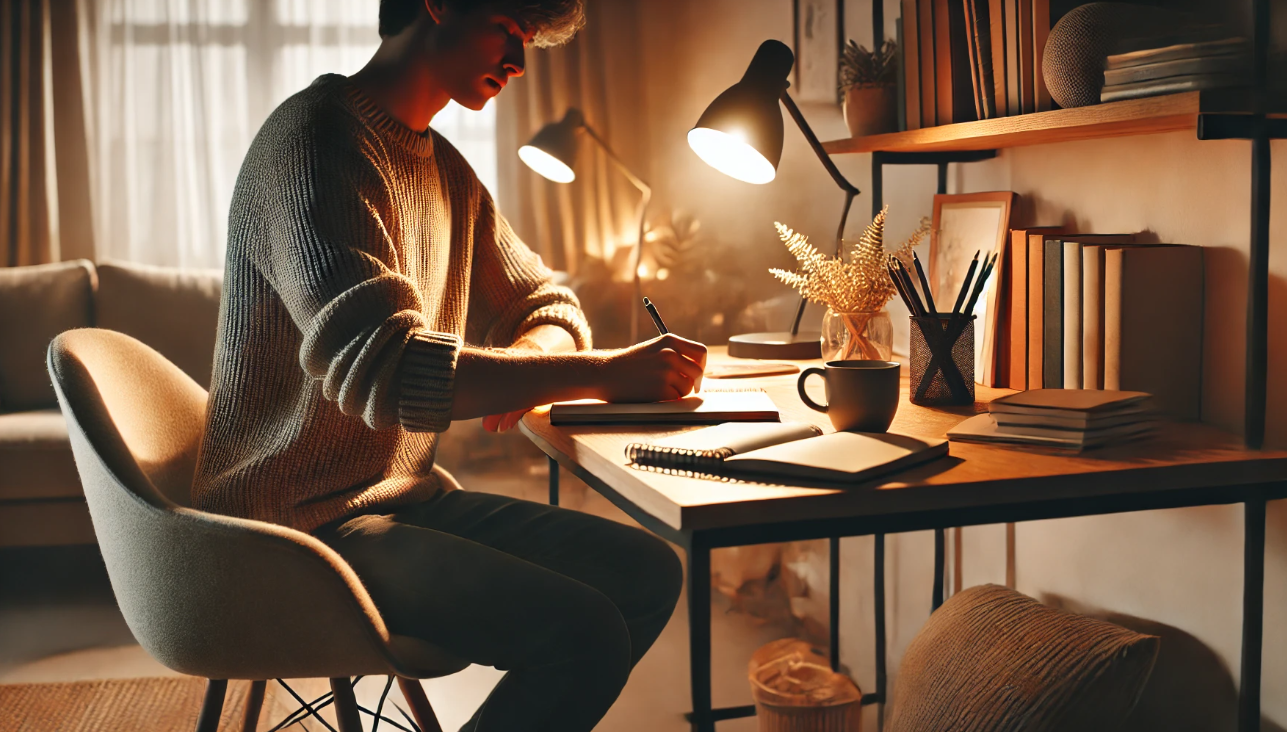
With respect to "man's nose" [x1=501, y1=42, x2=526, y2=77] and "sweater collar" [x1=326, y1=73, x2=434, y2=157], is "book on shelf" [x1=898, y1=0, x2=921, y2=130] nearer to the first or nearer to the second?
"man's nose" [x1=501, y1=42, x2=526, y2=77]

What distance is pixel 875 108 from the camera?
6.35 ft

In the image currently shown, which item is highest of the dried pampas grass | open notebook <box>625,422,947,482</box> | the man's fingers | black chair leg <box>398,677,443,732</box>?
the dried pampas grass

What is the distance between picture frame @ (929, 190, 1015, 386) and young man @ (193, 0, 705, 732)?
1.73 ft

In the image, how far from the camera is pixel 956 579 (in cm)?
220

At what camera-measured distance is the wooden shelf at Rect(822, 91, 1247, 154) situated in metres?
1.11

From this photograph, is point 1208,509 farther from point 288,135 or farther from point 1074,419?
point 288,135

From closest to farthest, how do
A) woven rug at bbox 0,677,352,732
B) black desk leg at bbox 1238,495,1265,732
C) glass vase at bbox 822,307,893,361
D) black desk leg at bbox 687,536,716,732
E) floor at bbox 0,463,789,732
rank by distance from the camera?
black desk leg at bbox 687,536,716,732, black desk leg at bbox 1238,495,1265,732, glass vase at bbox 822,307,893,361, woven rug at bbox 0,677,352,732, floor at bbox 0,463,789,732

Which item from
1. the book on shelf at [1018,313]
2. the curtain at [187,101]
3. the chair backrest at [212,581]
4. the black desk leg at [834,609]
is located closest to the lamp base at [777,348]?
the book on shelf at [1018,313]

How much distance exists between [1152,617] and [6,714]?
2176 mm

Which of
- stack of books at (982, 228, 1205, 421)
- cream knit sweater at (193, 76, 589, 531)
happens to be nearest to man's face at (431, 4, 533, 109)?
cream knit sweater at (193, 76, 589, 531)

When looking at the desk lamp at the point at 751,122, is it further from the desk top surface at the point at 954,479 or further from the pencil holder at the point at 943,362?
the desk top surface at the point at 954,479

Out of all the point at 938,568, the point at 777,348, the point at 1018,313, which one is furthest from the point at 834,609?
the point at 1018,313

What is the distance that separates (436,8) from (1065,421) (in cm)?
93

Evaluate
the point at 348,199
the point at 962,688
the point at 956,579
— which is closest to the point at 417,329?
the point at 348,199
